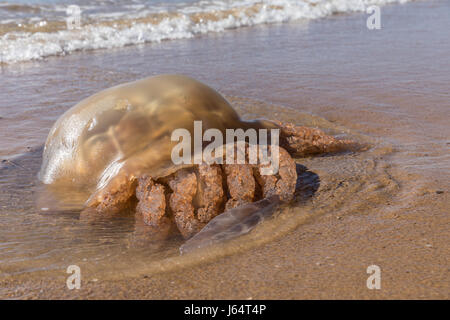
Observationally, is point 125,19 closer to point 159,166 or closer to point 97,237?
point 159,166

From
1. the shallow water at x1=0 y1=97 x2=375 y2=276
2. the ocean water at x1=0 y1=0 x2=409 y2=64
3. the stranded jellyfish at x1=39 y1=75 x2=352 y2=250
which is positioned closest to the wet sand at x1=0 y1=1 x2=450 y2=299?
the shallow water at x1=0 y1=97 x2=375 y2=276

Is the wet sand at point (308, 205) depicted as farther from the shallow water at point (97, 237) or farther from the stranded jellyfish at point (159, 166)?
the stranded jellyfish at point (159, 166)

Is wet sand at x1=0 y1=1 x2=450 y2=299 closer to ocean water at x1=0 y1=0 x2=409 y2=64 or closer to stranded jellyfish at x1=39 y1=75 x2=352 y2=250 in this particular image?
stranded jellyfish at x1=39 y1=75 x2=352 y2=250

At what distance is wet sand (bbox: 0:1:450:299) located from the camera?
1.73m

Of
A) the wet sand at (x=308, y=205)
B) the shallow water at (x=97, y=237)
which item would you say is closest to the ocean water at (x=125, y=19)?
the wet sand at (x=308, y=205)

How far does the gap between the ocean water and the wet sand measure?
2090 millimetres

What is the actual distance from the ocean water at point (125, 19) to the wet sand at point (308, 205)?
209 cm

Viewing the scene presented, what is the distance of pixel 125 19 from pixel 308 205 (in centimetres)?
840

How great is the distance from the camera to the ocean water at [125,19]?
7727 millimetres

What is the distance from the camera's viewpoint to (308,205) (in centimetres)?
234

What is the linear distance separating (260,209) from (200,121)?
634 mm

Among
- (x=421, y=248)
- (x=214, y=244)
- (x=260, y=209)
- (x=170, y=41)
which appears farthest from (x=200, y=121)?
(x=170, y=41)

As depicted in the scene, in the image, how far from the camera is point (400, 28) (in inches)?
293

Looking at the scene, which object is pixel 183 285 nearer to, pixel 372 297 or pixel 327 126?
pixel 372 297
